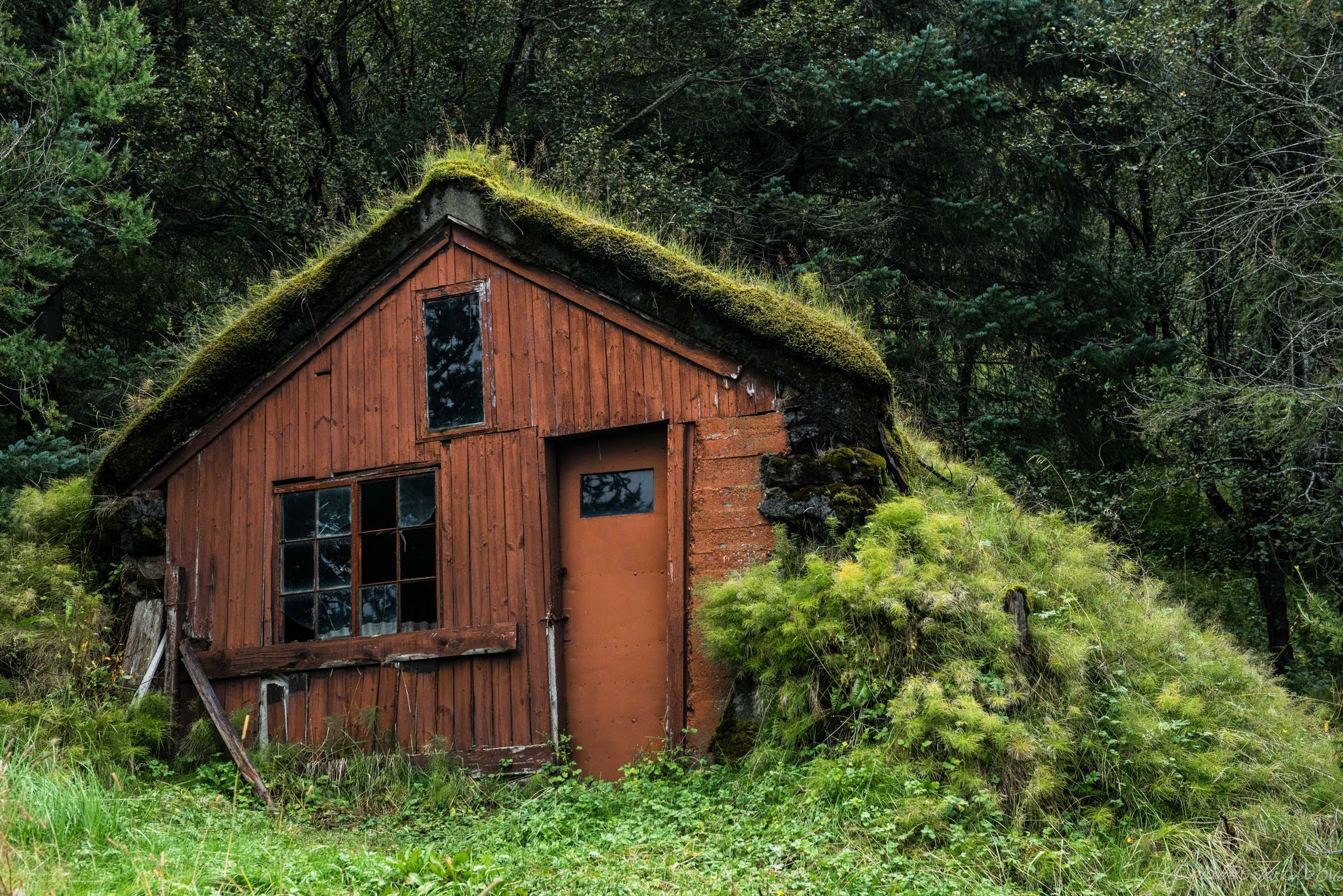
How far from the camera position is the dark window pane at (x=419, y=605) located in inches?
330

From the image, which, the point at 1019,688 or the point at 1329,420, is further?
the point at 1329,420

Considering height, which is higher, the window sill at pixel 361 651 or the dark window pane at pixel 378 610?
the dark window pane at pixel 378 610

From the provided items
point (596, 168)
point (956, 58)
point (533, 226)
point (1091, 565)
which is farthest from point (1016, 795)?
point (956, 58)

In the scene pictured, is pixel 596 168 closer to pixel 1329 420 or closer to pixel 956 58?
pixel 956 58

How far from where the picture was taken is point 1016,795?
582 cm

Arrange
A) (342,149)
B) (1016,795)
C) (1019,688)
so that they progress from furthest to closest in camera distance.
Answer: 1. (342,149)
2. (1019,688)
3. (1016,795)

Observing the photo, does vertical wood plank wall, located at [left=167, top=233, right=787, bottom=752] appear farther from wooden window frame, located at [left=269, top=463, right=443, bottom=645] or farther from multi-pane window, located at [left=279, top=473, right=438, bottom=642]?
multi-pane window, located at [left=279, top=473, right=438, bottom=642]

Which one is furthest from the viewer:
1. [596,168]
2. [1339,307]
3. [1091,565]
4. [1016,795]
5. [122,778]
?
[596,168]

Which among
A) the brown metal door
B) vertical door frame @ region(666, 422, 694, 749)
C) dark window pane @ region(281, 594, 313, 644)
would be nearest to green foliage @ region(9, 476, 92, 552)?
dark window pane @ region(281, 594, 313, 644)

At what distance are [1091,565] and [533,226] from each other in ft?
16.2

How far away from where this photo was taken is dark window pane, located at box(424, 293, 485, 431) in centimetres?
856

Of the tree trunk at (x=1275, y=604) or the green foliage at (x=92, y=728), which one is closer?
the green foliage at (x=92, y=728)

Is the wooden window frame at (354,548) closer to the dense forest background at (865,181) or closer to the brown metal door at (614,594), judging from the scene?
the brown metal door at (614,594)

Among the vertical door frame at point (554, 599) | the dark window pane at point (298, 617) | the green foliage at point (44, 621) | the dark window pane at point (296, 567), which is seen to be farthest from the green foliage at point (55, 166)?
the vertical door frame at point (554, 599)
